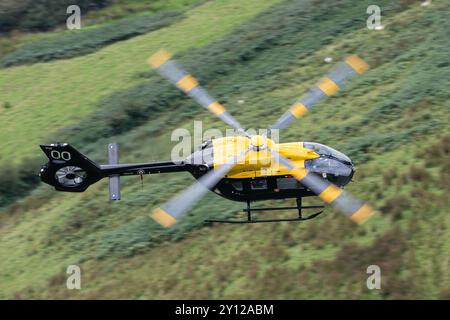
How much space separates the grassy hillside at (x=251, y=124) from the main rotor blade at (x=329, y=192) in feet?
15.7

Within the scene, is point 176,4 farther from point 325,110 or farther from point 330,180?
point 330,180

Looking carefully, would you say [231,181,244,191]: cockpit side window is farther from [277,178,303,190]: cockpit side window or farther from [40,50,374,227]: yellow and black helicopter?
[277,178,303,190]: cockpit side window

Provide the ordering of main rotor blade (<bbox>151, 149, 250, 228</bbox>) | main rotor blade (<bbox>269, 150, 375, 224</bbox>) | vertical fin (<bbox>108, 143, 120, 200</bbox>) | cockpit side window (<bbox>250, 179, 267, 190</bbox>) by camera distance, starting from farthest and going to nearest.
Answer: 1. vertical fin (<bbox>108, 143, 120, 200</bbox>)
2. cockpit side window (<bbox>250, 179, 267, 190</bbox>)
3. main rotor blade (<bbox>269, 150, 375, 224</bbox>)
4. main rotor blade (<bbox>151, 149, 250, 228</bbox>)

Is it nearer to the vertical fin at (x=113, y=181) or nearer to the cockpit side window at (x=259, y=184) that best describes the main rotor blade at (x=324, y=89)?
the cockpit side window at (x=259, y=184)

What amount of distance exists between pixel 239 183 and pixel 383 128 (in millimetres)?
12571

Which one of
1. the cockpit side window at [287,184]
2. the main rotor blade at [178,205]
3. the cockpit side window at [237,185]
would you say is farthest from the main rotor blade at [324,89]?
the main rotor blade at [178,205]

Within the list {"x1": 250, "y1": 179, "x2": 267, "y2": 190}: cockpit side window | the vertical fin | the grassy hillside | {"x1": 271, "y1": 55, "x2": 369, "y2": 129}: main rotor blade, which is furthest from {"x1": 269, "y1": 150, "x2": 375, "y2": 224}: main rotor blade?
the vertical fin

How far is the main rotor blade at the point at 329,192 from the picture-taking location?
25922mm

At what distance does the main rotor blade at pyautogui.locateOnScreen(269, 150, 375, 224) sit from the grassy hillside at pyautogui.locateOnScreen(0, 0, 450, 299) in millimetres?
4778

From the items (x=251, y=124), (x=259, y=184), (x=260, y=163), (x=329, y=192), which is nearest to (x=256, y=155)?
(x=260, y=163)

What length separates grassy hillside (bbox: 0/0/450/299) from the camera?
3203 cm

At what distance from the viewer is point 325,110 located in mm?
41875
